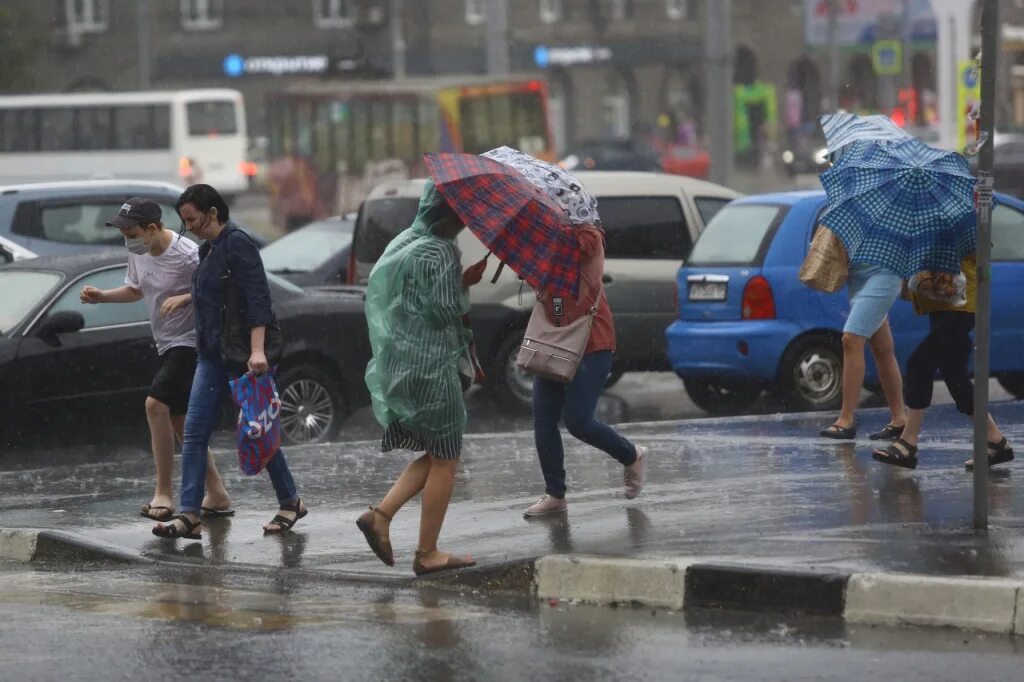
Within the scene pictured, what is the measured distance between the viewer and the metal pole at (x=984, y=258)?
23.6 ft

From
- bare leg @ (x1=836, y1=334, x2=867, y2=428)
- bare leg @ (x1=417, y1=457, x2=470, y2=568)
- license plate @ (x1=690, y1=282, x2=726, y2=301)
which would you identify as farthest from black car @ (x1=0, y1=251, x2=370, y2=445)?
bare leg @ (x1=417, y1=457, x2=470, y2=568)

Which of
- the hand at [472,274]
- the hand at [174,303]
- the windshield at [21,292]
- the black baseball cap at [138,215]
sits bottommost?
the windshield at [21,292]

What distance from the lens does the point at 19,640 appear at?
650 cm

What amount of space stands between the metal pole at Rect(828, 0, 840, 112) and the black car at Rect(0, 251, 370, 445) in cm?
5390

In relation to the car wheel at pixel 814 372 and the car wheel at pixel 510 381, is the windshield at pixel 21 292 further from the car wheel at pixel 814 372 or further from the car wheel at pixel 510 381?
the car wheel at pixel 814 372

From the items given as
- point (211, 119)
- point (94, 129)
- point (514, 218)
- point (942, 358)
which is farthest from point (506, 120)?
point (514, 218)

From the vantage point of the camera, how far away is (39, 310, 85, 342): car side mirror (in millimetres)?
11422

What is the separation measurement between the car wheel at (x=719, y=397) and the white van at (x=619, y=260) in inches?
23.1

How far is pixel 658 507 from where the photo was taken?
8.61m

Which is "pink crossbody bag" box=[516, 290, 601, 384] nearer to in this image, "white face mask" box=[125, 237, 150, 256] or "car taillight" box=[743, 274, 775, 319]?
"white face mask" box=[125, 237, 150, 256]

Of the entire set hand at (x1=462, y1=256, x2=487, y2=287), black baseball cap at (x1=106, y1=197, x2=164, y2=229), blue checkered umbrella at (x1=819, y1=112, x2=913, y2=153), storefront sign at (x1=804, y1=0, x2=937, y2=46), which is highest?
storefront sign at (x1=804, y1=0, x2=937, y2=46)

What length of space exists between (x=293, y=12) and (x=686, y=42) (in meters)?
14.2

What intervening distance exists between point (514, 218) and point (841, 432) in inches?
148

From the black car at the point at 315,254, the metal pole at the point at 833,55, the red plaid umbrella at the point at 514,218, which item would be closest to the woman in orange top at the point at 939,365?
the red plaid umbrella at the point at 514,218
